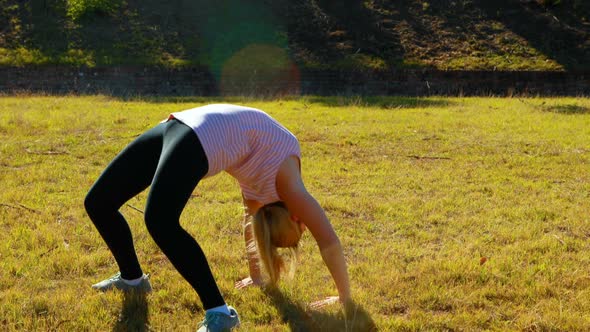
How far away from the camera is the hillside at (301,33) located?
2267cm

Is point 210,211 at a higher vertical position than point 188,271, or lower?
lower

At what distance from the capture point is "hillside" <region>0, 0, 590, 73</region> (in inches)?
893

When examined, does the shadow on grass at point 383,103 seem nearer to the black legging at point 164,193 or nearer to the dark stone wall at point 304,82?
the dark stone wall at point 304,82

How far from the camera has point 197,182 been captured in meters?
3.21

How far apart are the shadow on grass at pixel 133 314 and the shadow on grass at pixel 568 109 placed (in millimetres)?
12269

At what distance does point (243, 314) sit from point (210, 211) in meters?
2.18

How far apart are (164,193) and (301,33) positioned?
2310 cm

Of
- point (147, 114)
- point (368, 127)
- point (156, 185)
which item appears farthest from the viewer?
point (147, 114)

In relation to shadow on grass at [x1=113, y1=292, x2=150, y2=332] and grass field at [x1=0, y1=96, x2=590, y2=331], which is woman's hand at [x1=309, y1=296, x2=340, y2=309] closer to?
grass field at [x1=0, y1=96, x2=590, y2=331]

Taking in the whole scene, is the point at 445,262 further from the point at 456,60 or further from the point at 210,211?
the point at 456,60

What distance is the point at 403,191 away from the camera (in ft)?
21.9

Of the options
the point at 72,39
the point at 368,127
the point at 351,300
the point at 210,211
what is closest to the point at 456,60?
the point at 368,127

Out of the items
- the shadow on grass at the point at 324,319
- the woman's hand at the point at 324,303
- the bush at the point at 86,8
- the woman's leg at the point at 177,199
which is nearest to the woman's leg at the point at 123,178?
the woman's leg at the point at 177,199

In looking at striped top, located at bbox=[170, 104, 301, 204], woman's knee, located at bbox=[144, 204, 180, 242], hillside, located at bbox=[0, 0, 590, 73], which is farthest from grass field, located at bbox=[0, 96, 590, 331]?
hillside, located at bbox=[0, 0, 590, 73]
